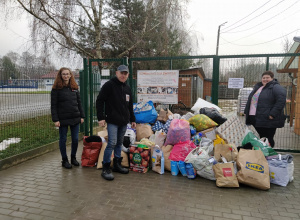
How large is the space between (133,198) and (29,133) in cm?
413

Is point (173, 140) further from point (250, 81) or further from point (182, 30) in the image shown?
point (182, 30)

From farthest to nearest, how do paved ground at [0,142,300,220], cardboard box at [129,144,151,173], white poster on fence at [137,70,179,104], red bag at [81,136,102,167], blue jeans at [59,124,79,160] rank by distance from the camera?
white poster on fence at [137,70,179,104] < red bag at [81,136,102,167] < blue jeans at [59,124,79,160] < cardboard box at [129,144,151,173] < paved ground at [0,142,300,220]

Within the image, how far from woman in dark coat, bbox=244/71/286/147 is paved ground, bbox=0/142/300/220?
37.6 inches

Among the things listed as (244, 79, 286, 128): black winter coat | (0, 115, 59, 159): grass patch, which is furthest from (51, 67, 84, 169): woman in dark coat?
(244, 79, 286, 128): black winter coat

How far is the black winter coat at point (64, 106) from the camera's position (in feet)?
12.8

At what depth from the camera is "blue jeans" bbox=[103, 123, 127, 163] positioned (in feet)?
12.0

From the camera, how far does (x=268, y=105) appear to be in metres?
4.11

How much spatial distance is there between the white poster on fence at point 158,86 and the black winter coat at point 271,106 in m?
1.85

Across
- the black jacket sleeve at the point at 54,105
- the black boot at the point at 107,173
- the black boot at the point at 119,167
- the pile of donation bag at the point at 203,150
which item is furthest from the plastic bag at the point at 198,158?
the black jacket sleeve at the point at 54,105

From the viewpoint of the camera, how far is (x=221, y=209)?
2816 millimetres

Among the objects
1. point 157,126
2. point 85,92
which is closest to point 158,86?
point 157,126

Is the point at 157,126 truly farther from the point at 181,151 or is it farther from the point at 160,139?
the point at 181,151

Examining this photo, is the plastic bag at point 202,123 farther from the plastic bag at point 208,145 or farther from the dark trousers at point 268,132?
the dark trousers at point 268,132

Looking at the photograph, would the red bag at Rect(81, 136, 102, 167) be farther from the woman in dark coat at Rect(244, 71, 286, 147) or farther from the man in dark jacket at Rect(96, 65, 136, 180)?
the woman in dark coat at Rect(244, 71, 286, 147)
